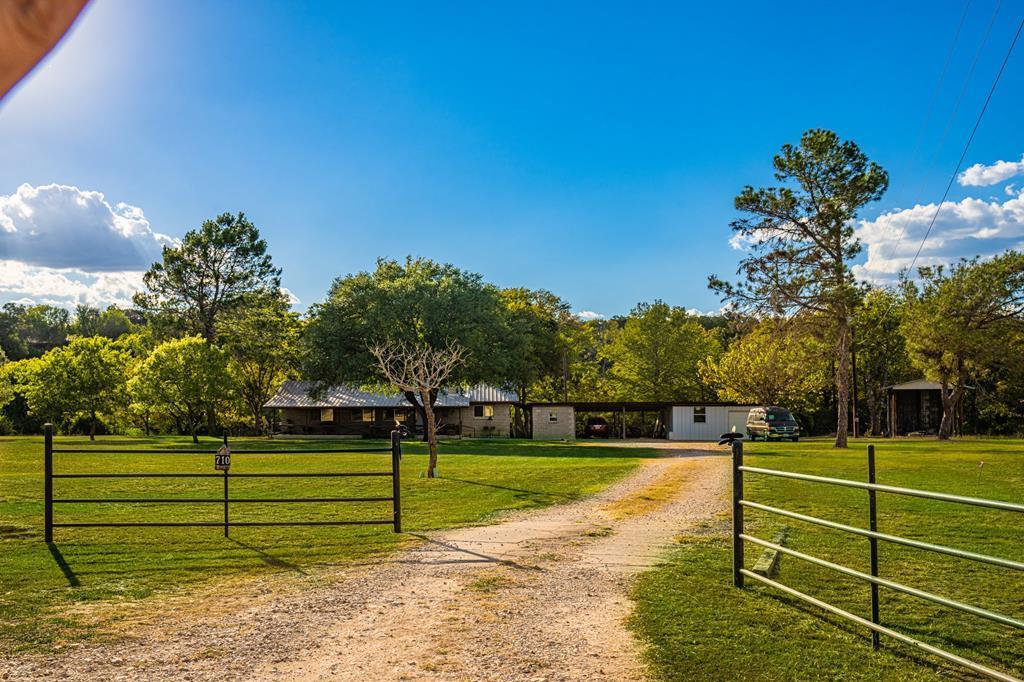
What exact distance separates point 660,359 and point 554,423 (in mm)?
15453

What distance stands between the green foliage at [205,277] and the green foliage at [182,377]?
652 inches

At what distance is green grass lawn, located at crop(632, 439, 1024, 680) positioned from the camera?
591cm

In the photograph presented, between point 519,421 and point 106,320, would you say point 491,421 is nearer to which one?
point 519,421

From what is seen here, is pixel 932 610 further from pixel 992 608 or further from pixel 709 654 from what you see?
pixel 709 654

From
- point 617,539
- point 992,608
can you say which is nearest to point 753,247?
point 617,539

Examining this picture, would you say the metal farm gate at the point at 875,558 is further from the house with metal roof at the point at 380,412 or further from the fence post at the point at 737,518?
the house with metal roof at the point at 380,412

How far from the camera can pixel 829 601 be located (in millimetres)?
7859

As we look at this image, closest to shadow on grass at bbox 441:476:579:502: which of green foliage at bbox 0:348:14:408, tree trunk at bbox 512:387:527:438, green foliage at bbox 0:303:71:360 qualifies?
tree trunk at bbox 512:387:527:438

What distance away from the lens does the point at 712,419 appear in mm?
48719

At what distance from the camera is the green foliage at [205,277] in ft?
195

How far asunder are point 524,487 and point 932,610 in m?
11.3

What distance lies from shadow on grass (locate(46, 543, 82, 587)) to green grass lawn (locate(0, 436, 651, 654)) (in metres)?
0.02

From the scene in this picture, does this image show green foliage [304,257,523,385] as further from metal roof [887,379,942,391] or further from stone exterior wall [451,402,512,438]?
metal roof [887,379,942,391]

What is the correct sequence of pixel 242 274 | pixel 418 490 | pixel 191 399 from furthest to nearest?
pixel 242 274 → pixel 191 399 → pixel 418 490
